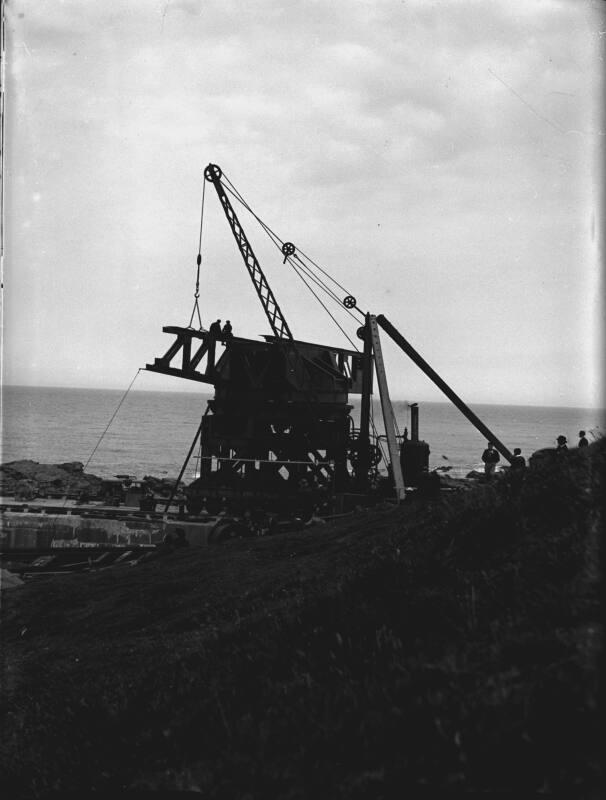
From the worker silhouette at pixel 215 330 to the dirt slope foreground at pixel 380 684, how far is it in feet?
73.2

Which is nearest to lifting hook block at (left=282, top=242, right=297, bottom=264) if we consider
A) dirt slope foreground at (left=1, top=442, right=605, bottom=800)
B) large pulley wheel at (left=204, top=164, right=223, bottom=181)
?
large pulley wheel at (left=204, top=164, right=223, bottom=181)

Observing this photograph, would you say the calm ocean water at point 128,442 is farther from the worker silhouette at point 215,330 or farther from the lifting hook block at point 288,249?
the worker silhouette at point 215,330

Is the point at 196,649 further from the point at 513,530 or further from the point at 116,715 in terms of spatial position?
the point at 513,530

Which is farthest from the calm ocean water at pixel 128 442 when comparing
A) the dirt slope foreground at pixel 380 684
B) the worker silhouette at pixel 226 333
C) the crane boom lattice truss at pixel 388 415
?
the dirt slope foreground at pixel 380 684

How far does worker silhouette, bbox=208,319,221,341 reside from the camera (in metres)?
31.3

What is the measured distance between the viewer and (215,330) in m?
31.5

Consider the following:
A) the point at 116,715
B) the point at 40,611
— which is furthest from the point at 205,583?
the point at 116,715

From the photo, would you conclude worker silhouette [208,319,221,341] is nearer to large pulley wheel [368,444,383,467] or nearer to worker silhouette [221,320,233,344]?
worker silhouette [221,320,233,344]

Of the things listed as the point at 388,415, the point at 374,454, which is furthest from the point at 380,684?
the point at 374,454

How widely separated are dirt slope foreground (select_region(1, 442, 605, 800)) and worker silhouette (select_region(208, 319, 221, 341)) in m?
22.3

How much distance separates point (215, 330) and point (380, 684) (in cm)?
2742

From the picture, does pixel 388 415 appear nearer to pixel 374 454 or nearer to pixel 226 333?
pixel 374 454

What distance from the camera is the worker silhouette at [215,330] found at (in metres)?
31.3

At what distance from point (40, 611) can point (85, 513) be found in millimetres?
17385
